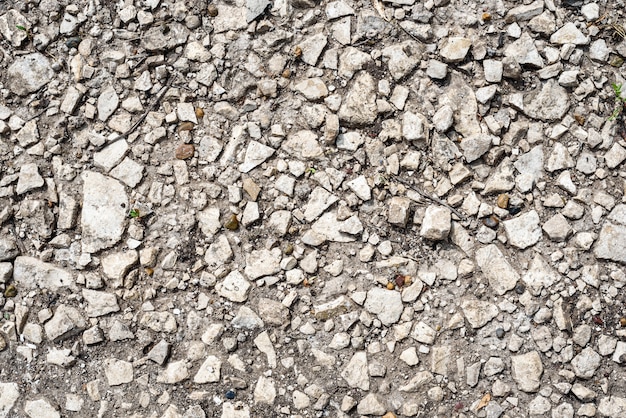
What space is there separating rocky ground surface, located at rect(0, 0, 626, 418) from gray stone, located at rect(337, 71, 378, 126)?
0.01 meters

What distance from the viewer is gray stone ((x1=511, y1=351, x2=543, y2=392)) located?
3.49 m

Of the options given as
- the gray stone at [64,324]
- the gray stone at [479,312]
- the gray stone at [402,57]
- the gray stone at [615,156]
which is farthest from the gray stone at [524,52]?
the gray stone at [64,324]

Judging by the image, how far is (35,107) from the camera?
13.0 ft

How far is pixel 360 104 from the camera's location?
3779mm

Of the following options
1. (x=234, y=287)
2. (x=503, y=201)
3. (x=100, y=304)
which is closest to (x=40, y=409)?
(x=100, y=304)

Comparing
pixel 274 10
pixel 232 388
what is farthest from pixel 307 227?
pixel 274 10

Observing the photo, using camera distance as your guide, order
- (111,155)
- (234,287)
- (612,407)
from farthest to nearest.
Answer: (111,155) → (234,287) → (612,407)

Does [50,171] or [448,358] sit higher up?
[50,171]

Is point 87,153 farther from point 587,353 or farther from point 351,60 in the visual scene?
point 587,353

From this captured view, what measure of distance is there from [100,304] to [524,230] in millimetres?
2513

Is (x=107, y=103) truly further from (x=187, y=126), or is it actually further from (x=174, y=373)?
(x=174, y=373)

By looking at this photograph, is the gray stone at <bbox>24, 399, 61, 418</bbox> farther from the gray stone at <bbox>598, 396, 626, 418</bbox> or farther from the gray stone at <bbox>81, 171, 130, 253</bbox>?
the gray stone at <bbox>598, 396, 626, 418</bbox>

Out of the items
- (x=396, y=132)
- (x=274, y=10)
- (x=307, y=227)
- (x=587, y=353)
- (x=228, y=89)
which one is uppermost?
(x=274, y=10)

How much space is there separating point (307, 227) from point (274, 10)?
4.54 ft
